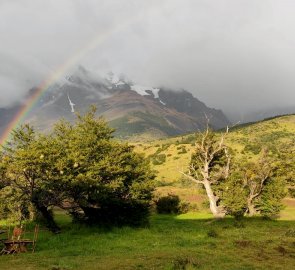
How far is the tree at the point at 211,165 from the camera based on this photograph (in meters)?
58.3

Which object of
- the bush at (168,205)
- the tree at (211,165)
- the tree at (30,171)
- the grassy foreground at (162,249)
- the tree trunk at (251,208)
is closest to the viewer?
the grassy foreground at (162,249)

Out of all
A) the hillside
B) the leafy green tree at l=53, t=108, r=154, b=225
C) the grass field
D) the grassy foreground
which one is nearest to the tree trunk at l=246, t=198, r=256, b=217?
the grass field

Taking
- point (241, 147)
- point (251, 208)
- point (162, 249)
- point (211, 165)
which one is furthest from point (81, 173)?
point (241, 147)

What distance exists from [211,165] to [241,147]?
74328 millimetres

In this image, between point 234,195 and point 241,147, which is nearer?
point 234,195

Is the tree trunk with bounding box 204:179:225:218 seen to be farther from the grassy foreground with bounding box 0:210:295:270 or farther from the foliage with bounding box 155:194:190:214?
the foliage with bounding box 155:194:190:214

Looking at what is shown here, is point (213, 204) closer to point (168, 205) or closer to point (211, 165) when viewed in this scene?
point (211, 165)

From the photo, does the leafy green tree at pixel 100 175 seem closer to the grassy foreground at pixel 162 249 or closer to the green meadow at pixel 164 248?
the green meadow at pixel 164 248

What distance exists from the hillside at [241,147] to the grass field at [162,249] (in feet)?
187

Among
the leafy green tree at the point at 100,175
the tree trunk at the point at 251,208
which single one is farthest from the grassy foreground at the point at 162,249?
the tree trunk at the point at 251,208

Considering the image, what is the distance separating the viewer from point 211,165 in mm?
63594

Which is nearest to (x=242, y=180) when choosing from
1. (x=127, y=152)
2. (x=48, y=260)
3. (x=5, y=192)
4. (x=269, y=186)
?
(x=269, y=186)

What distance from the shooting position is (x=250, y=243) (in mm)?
35062

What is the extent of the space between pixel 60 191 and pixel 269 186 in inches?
1324
